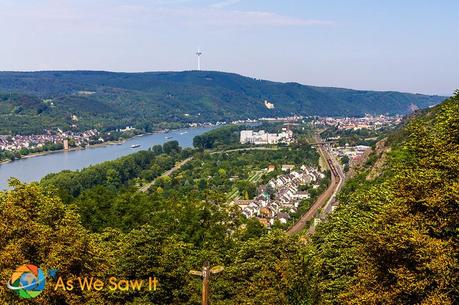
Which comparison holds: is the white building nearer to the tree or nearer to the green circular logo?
the tree

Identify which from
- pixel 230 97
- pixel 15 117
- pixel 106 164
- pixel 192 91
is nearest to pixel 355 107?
pixel 230 97

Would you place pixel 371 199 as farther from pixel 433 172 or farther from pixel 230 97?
pixel 230 97

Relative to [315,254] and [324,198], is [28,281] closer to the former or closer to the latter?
[315,254]

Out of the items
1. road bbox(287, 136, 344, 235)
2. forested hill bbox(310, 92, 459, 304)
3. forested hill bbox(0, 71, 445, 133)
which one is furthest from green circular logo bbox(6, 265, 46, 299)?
forested hill bbox(0, 71, 445, 133)

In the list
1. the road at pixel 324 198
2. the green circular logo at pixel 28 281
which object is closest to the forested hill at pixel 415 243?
the green circular logo at pixel 28 281

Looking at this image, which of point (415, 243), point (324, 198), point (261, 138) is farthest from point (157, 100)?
point (415, 243)
